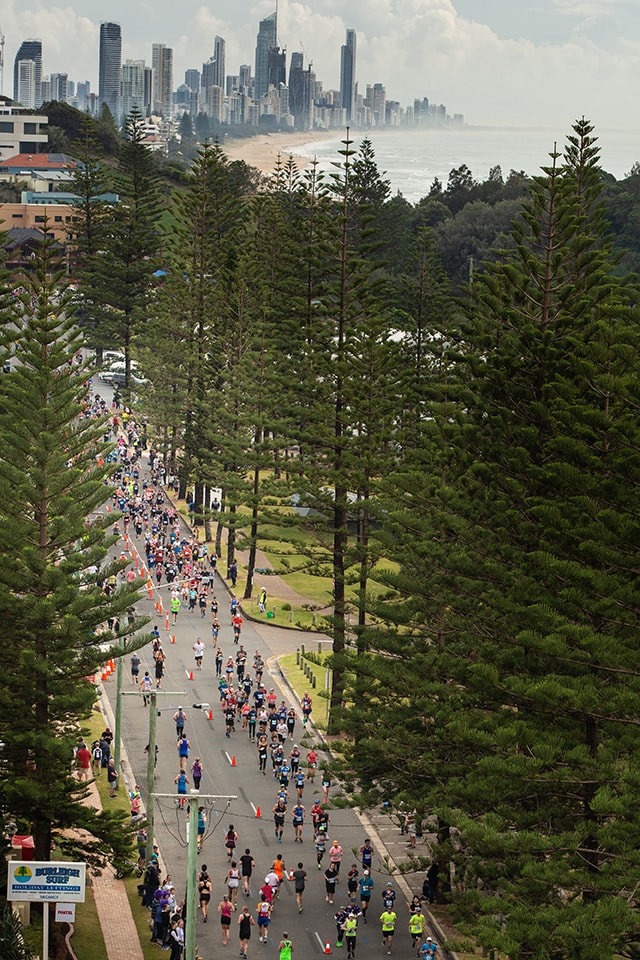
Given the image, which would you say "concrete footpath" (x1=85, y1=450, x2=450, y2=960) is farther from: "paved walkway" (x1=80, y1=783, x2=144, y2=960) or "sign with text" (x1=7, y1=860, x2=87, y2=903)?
"sign with text" (x1=7, y1=860, x2=87, y2=903)

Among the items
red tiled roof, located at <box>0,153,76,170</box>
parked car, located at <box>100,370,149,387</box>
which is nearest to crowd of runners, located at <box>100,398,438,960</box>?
parked car, located at <box>100,370,149,387</box>

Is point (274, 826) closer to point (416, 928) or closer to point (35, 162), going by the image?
point (416, 928)

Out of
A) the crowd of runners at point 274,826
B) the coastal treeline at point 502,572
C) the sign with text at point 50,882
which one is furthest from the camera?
the crowd of runners at point 274,826

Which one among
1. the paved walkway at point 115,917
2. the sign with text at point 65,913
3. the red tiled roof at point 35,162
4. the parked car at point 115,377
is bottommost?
the paved walkway at point 115,917

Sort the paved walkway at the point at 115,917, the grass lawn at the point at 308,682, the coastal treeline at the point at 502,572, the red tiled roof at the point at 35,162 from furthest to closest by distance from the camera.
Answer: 1. the red tiled roof at the point at 35,162
2. the grass lawn at the point at 308,682
3. the paved walkway at the point at 115,917
4. the coastal treeline at the point at 502,572

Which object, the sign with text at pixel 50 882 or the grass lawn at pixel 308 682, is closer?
the sign with text at pixel 50 882

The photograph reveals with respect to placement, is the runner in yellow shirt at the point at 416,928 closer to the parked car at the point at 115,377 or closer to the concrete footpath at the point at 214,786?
the concrete footpath at the point at 214,786

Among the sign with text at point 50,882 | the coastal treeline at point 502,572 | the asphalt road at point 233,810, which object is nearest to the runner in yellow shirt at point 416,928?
the asphalt road at point 233,810

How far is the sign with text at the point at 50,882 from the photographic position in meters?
25.3

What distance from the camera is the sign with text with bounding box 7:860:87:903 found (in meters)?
25.3

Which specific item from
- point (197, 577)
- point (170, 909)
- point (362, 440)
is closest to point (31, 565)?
point (170, 909)

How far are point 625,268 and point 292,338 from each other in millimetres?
48935

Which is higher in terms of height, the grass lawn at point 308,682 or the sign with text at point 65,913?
the sign with text at point 65,913

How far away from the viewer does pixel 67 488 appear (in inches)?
1162
